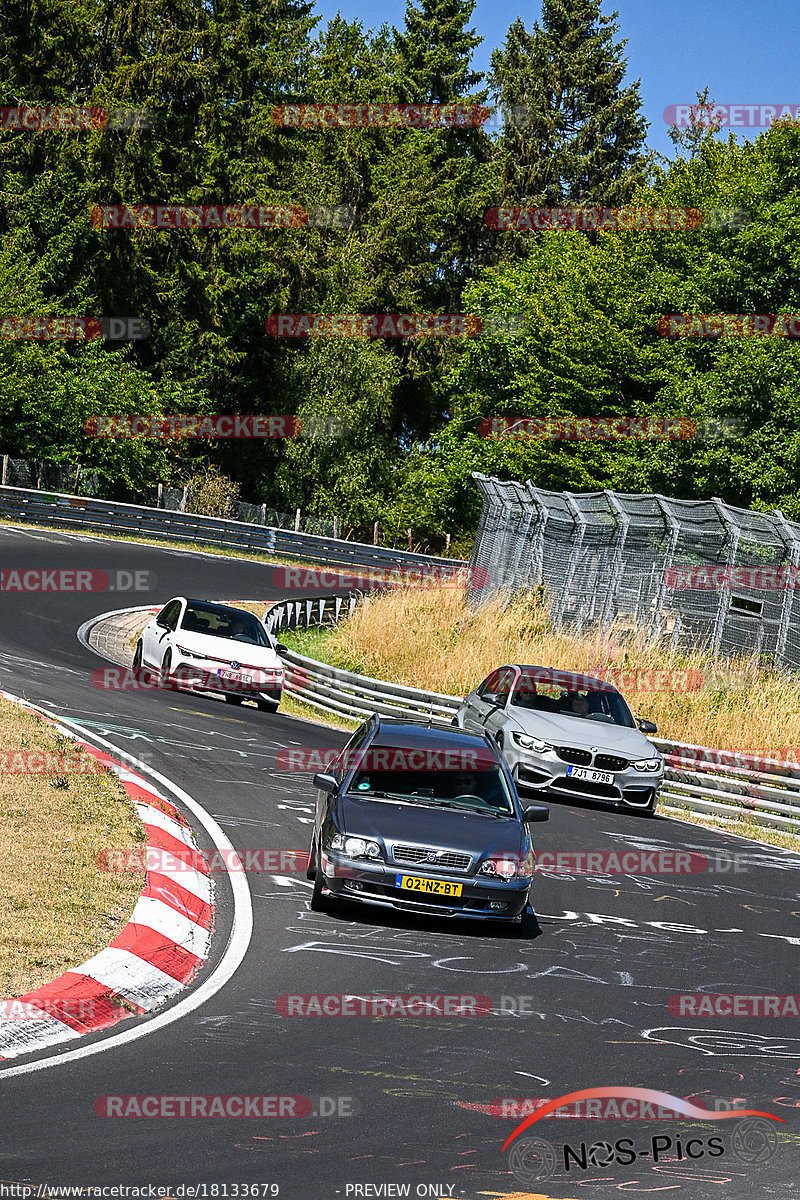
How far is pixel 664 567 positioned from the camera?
24297 millimetres

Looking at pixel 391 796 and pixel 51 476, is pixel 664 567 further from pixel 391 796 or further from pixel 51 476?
pixel 51 476

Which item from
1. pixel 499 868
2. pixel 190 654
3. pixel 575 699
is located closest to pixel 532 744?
pixel 575 699

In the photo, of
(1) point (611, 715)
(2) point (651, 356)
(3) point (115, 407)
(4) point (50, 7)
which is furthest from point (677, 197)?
(1) point (611, 715)

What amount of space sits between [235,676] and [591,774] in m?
7.50

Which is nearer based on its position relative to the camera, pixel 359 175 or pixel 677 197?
pixel 677 197

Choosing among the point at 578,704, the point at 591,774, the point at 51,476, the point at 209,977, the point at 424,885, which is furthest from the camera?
the point at 51,476

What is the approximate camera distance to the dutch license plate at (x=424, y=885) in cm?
972

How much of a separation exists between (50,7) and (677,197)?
27.2m

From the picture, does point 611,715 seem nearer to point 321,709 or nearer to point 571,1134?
point 321,709

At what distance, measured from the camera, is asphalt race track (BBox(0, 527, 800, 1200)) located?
549 cm

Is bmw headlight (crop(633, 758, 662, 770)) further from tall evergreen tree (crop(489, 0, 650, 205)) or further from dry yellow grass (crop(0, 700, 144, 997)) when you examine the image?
tall evergreen tree (crop(489, 0, 650, 205))

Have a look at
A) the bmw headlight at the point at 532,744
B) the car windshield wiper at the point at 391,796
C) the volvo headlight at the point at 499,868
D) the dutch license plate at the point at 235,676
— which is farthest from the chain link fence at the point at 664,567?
the volvo headlight at the point at 499,868

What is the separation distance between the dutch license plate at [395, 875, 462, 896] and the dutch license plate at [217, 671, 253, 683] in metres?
13.0

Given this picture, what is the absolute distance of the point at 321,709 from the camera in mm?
25250
